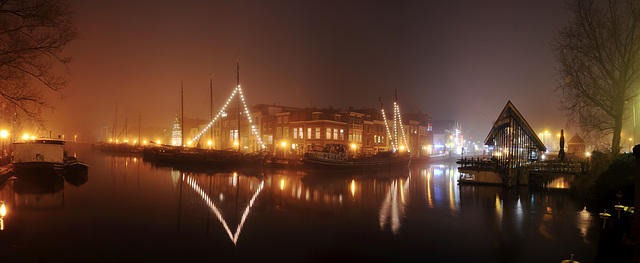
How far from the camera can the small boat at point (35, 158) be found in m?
26.7

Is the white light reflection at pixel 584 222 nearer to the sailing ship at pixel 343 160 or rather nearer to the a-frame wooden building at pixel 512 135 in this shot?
the a-frame wooden building at pixel 512 135

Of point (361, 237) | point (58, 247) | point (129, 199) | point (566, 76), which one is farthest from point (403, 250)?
point (566, 76)

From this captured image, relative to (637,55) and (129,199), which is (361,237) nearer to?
(129,199)

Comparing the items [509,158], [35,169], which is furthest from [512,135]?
[35,169]

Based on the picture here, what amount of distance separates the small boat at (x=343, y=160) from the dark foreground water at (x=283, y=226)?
18.3 m

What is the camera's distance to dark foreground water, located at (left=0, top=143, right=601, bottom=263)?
39.9 ft

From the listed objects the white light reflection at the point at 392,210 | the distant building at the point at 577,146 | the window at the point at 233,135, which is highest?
the window at the point at 233,135

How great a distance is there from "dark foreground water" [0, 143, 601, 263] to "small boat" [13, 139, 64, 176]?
4.05ft

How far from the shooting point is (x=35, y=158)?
89.2 ft

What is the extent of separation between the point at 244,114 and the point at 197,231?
60.5m

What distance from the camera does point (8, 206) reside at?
18516mm

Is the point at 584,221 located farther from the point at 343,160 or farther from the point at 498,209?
the point at 343,160

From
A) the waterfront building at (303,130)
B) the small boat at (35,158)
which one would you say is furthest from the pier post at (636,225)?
the waterfront building at (303,130)

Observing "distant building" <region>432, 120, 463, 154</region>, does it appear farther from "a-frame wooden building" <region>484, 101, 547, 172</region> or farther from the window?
"a-frame wooden building" <region>484, 101, 547, 172</region>
